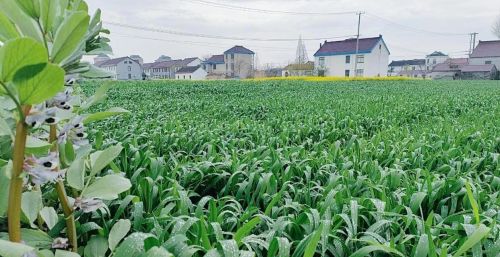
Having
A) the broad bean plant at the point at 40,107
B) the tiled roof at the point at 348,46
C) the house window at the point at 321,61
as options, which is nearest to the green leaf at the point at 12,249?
the broad bean plant at the point at 40,107

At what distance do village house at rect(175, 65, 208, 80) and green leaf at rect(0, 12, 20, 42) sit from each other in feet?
192

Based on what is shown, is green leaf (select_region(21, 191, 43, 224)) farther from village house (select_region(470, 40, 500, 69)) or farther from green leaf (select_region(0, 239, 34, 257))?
village house (select_region(470, 40, 500, 69))

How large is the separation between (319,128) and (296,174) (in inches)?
93.4

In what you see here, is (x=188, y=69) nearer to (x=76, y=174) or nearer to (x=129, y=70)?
(x=129, y=70)

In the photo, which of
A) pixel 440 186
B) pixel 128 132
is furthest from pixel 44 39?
pixel 128 132

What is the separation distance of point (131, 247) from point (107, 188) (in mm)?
112

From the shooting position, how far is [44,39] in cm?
54

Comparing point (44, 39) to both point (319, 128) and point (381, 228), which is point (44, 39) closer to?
point (381, 228)

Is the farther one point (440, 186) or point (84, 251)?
point (440, 186)

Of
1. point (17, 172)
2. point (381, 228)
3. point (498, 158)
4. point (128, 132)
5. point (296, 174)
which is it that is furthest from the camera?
point (128, 132)

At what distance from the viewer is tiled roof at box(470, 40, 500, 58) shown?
5191 cm

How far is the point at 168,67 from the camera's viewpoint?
6556cm

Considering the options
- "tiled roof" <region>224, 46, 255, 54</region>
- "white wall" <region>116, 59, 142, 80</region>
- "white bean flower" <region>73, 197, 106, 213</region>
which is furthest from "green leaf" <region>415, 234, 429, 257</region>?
"tiled roof" <region>224, 46, 255, 54</region>

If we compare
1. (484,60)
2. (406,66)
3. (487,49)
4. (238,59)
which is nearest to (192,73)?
(238,59)
